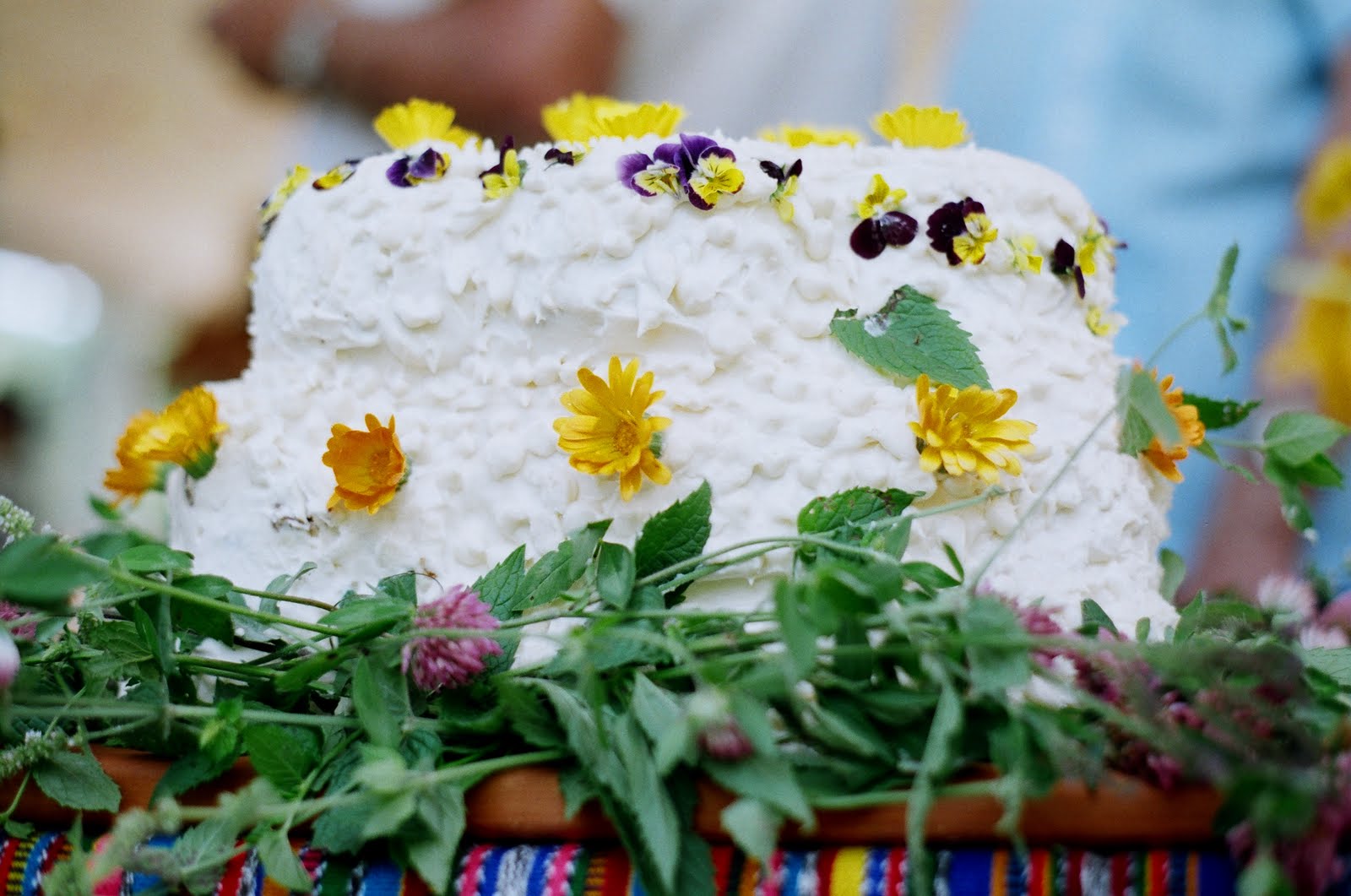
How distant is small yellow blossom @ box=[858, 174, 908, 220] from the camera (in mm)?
525

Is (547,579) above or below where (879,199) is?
below

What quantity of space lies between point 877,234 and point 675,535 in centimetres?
18

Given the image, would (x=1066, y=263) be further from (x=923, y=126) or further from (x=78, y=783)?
(x=78, y=783)

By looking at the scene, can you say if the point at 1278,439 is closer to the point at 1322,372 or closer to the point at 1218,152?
the point at 1322,372

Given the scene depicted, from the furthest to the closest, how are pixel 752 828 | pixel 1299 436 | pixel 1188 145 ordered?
pixel 1188 145, pixel 1299 436, pixel 752 828

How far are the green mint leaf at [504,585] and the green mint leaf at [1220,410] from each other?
372 millimetres

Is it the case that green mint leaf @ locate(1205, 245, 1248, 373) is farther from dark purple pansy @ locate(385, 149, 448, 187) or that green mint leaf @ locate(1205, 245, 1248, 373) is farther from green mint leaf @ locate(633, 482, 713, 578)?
dark purple pansy @ locate(385, 149, 448, 187)

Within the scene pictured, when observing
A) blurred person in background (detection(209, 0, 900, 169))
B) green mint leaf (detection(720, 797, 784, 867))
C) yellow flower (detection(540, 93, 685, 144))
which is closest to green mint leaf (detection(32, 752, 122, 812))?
green mint leaf (detection(720, 797, 784, 867))

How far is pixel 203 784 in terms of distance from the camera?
44 cm

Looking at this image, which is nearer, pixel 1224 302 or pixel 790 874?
pixel 790 874

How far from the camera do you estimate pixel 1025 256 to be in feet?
1.78

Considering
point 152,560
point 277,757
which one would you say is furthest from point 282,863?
point 152,560

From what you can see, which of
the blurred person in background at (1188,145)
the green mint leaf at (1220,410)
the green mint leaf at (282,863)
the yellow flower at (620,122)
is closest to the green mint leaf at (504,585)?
the green mint leaf at (282,863)

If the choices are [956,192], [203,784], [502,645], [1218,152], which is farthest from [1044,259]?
[1218,152]
